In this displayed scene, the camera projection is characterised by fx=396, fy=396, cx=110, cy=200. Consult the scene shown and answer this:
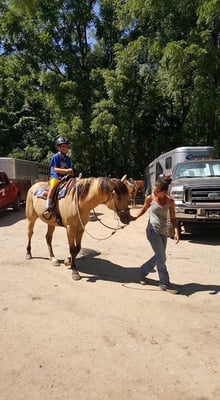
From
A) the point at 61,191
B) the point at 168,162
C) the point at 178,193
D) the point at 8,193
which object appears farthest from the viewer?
the point at 168,162

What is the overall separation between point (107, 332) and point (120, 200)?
7.35 ft

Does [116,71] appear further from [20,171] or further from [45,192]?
[45,192]

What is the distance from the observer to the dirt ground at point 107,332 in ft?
→ 11.4

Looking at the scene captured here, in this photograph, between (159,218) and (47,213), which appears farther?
(47,213)

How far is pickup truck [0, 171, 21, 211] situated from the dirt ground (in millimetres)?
8039

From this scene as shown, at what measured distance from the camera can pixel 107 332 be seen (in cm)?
454

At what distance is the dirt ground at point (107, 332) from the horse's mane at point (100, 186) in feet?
4.81

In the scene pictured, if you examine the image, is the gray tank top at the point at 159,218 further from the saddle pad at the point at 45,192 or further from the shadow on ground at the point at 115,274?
the saddle pad at the point at 45,192

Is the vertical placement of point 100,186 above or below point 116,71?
below

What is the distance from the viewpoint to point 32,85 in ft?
80.6

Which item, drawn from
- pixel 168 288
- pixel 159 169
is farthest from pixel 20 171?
pixel 168 288

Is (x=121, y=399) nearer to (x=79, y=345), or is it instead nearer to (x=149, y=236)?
(x=79, y=345)

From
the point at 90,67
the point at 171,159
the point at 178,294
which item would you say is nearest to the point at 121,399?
the point at 178,294

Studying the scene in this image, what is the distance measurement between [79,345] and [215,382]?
1.45 meters
